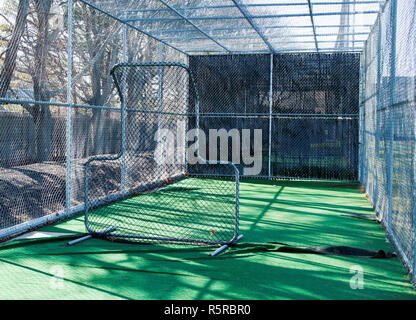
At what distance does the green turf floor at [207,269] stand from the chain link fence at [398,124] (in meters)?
0.31

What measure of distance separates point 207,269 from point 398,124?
2.43m

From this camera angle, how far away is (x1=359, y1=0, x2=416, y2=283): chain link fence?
13.0 feet

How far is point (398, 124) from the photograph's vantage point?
4.62 meters

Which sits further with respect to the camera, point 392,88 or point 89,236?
point 89,236

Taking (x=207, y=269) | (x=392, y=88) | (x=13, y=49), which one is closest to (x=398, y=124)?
(x=392, y=88)

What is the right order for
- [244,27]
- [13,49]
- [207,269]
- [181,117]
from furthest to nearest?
[181,117] < [244,27] < [13,49] < [207,269]

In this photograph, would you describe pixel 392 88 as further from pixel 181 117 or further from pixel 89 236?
pixel 181 117

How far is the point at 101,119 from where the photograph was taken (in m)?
7.77

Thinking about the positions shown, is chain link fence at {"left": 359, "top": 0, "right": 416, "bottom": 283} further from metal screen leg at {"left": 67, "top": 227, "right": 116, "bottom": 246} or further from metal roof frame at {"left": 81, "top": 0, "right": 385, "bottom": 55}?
metal screen leg at {"left": 67, "top": 227, "right": 116, "bottom": 246}

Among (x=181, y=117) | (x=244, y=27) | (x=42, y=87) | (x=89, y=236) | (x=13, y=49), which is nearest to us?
(x=89, y=236)

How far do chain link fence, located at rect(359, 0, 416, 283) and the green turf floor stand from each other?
31 cm

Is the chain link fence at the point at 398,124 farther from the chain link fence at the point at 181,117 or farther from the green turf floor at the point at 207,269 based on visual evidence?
the green turf floor at the point at 207,269
